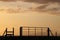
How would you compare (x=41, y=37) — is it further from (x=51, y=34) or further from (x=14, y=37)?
(x=14, y=37)

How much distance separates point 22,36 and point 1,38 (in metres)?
3.03

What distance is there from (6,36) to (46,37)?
18.4 feet

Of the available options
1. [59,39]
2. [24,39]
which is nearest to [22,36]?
[24,39]

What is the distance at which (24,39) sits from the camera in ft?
96.0

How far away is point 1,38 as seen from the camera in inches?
1118

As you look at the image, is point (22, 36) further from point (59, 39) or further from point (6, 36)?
point (59, 39)

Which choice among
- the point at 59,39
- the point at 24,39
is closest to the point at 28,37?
the point at 24,39

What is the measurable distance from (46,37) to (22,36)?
336cm

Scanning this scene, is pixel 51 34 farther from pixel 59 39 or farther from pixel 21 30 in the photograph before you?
pixel 21 30

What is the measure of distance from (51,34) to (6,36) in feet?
20.7

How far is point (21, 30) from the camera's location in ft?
96.1

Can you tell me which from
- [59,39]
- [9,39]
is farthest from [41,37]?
[9,39]

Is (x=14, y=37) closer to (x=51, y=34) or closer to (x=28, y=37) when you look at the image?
(x=28, y=37)

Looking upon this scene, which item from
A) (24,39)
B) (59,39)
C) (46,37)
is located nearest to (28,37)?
(24,39)
